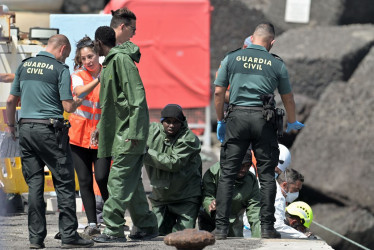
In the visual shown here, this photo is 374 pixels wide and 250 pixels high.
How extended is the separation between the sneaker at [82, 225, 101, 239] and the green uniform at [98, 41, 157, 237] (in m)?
0.37

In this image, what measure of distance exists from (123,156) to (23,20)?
857 centimetres

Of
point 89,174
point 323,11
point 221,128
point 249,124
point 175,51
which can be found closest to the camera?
point 249,124

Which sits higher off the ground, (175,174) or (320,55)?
(320,55)

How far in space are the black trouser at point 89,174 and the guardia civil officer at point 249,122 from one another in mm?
874

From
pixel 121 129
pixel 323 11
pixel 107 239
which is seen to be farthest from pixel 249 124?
pixel 323 11

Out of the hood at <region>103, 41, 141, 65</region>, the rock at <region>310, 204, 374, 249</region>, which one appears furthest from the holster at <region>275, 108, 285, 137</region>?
the rock at <region>310, 204, 374, 249</region>

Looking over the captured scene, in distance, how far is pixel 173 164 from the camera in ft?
27.8

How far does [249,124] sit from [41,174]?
5.19 ft

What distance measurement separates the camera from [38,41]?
11.0 m

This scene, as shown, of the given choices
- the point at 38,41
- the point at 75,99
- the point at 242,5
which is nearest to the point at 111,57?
the point at 75,99

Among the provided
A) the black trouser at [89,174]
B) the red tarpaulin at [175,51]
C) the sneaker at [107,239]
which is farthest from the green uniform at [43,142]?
the red tarpaulin at [175,51]

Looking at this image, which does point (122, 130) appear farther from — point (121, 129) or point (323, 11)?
point (323, 11)

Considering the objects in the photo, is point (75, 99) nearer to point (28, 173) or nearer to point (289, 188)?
point (28, 173)

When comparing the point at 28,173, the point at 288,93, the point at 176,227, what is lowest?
the point at 176,227
